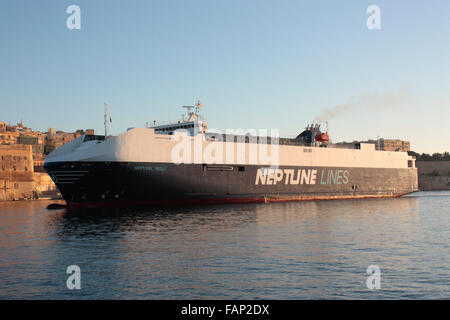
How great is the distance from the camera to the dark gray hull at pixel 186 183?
33594mm

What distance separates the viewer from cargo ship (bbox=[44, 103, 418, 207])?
33781 mm

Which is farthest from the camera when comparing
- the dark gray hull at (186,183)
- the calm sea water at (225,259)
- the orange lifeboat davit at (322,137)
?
the orange lifeboat davit at (322,137)

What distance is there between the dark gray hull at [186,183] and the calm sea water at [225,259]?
7256 mm

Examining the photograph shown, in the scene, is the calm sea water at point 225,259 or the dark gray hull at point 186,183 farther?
the dark gray hull at point 186,183

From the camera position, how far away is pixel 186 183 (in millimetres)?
37344

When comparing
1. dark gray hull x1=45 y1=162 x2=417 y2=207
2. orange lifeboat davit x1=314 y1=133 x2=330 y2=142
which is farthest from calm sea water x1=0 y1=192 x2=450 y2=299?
orange lifeboat davit x1=314 y1=133 x2=330 y2=142

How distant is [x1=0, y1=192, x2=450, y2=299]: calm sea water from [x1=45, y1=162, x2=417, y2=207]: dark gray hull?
7.26 meters

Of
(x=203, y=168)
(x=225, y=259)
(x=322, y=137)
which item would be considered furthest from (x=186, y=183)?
(x=225, y=259)

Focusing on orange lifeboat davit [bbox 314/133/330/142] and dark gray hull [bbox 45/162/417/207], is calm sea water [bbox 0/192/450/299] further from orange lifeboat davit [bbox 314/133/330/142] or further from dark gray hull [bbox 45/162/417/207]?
orange lifeboat davit [bbox 314/133/330/142]

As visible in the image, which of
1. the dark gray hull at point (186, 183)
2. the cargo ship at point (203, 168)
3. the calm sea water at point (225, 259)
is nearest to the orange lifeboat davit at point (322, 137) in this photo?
the cargo ship at point (203, 168)

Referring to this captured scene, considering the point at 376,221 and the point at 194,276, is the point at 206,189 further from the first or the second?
the point at 194,276

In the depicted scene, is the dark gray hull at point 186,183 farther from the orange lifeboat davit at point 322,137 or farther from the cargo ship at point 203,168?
the orange lifeboat davit at point 322,137

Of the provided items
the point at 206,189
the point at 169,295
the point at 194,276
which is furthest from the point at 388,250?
the point at 206,189

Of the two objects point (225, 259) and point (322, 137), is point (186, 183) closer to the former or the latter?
point (322, 137)
